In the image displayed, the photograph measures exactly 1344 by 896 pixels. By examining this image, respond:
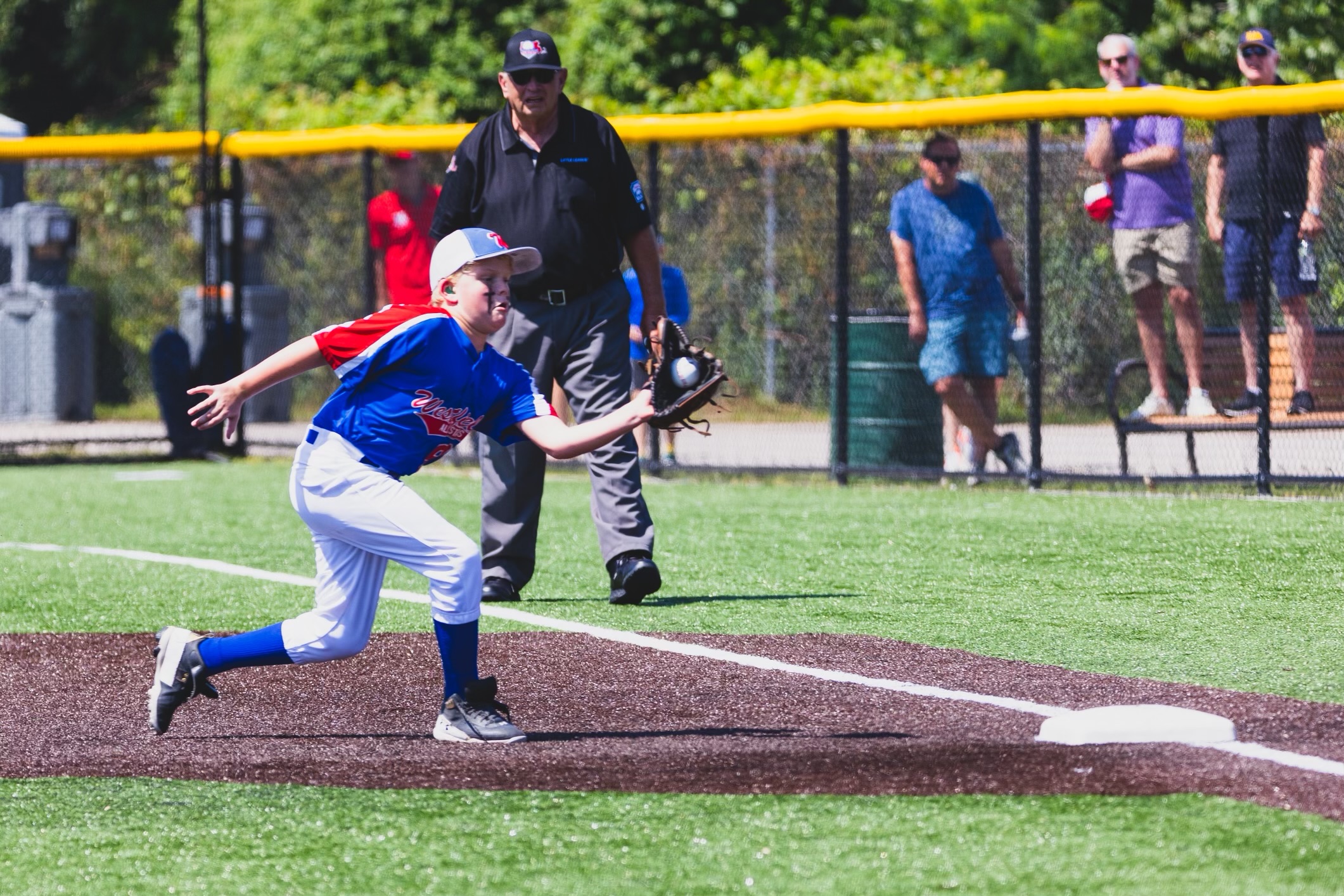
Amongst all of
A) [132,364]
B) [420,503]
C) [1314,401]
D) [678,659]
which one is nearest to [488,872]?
[420,503]

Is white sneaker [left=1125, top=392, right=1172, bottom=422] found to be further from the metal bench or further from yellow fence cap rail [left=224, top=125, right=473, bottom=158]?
yellow fence cap rail [left=224, top=125, right=473, bottom=158]

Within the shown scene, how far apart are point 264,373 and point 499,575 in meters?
2.50

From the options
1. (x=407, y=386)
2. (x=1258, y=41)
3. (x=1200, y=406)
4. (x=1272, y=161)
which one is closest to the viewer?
(x=407, y=386)

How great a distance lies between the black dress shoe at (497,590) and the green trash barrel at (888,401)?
441 centimetres

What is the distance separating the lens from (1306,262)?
10109mm

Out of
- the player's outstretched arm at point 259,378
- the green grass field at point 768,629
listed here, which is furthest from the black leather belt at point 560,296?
the player's outstretched arm at point 259,378

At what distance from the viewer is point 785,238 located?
12430mm

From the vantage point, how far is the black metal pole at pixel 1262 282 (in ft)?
33.5

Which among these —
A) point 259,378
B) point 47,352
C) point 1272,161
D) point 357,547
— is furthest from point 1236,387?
point 47,352

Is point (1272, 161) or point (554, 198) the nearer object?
Result: point (554, 198)

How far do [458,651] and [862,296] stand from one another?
23.1ft

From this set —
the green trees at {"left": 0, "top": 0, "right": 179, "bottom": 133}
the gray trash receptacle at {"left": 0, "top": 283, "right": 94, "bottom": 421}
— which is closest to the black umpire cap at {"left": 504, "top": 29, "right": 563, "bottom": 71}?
the gray trash receptacle at {"left": 0, "top": 283, "right": 94, "bottom": 421}

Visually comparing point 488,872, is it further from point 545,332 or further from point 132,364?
point 132,364

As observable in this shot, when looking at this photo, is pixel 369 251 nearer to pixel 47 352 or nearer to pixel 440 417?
pixel 47 352
